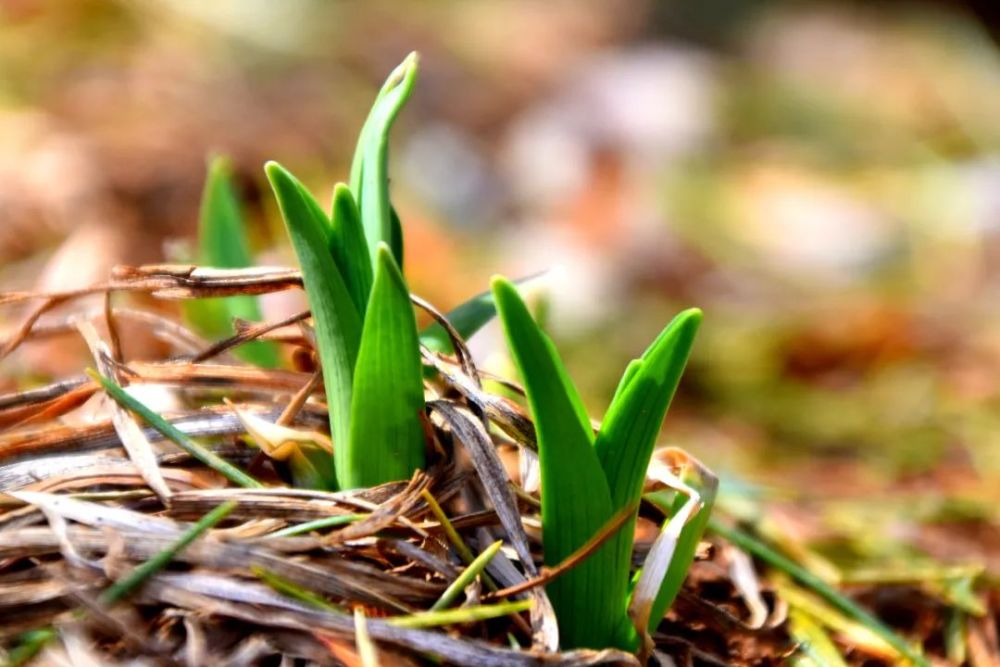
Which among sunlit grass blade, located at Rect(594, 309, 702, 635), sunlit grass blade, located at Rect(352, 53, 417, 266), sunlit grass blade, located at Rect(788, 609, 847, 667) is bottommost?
sunlit grass blade, located at Rect(788, 609, 847, 667)

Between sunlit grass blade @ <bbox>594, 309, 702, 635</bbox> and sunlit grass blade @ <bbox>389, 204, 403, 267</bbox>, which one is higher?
sunlit grass blade @ <bbox>389, 204, 403, 267</bbox>

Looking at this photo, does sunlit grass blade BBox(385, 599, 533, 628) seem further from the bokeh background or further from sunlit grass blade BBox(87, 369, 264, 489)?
the bokeh background

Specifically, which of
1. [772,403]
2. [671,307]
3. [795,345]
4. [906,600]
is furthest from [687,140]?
[906,600]

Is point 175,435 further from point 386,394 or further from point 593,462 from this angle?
point 593,462

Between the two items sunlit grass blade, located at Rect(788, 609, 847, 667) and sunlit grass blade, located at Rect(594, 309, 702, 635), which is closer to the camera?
sunlit grass blade, located at Rect(594, 309, 702, 635)

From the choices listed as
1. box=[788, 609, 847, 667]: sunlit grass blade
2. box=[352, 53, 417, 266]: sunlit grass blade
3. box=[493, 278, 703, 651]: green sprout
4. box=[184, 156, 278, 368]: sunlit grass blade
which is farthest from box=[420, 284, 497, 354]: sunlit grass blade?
box=[788, 609, 847, 667]: sunlit grass blade

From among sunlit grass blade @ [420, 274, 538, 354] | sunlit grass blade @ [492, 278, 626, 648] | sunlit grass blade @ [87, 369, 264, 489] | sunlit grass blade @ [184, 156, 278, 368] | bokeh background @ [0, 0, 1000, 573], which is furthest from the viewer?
bokeh background @ [0, 0, 1000, 573]

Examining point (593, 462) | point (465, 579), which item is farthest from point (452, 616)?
point (593, 462)
